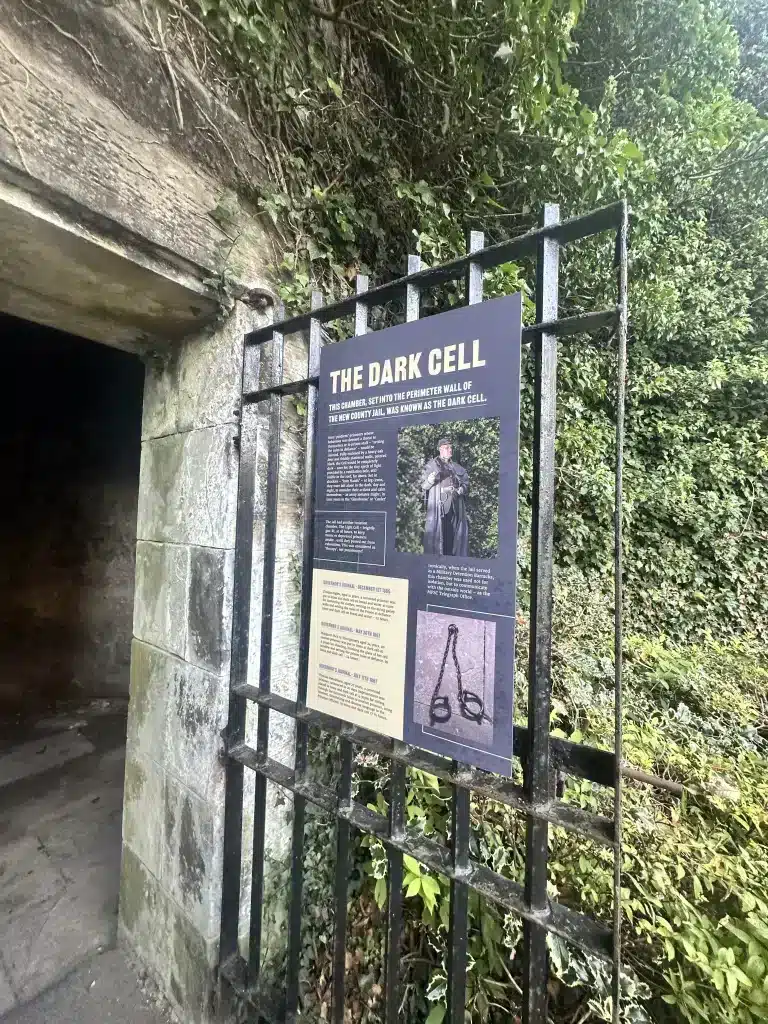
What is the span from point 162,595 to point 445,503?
1344 mm

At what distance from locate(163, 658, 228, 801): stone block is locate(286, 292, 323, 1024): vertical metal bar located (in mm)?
362

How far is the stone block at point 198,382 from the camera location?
1.57 metres

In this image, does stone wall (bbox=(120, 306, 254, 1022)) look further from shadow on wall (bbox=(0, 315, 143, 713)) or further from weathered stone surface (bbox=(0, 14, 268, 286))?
shadow on wall (bbox=(0, 315, 143, 713))

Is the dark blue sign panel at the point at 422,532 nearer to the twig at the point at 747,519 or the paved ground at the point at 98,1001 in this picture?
the paved ground at the point at 98,1001

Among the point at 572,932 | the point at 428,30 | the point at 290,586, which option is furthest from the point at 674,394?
the point at 572,932

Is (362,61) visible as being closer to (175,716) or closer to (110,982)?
(175,716)

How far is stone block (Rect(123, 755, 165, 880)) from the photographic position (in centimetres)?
174

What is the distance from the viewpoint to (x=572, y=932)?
0.83 metres

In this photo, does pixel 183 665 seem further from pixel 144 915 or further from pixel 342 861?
pixel 144 915

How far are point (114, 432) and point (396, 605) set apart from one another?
4.94m

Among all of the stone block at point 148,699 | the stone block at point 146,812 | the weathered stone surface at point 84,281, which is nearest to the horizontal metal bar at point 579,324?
the weathered stone surface at point 84,281

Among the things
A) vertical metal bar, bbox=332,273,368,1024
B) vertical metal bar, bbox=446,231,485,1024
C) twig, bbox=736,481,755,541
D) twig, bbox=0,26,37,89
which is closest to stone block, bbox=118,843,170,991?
vertical metal bar, bbox=332,273,368,1024

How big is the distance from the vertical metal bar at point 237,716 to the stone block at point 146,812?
15.4 inches

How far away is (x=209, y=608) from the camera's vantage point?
5.16 ft
